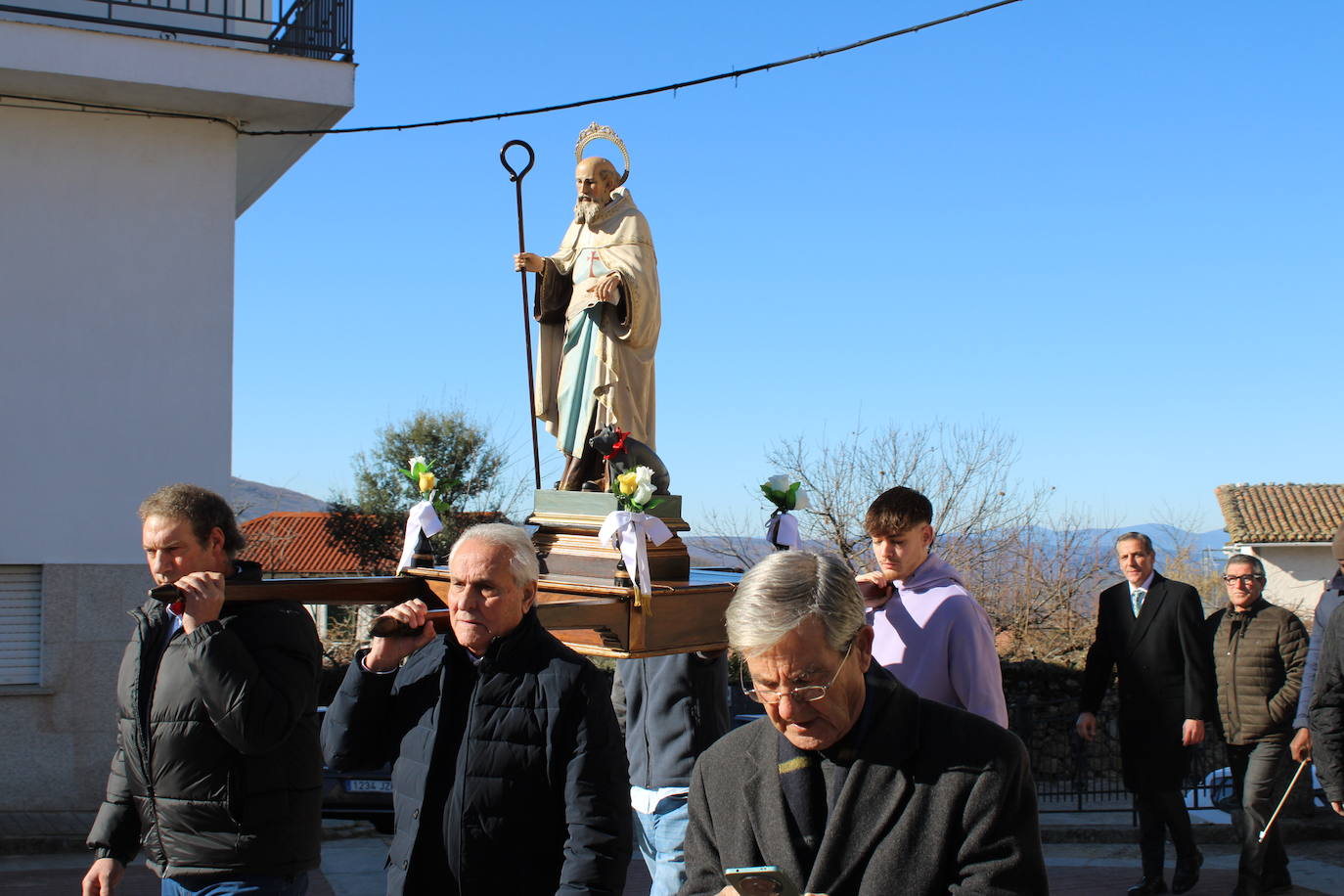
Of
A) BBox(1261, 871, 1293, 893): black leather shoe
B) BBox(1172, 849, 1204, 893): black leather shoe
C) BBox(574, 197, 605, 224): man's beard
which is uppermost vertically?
BBox(574, 197, 605, 224): man's beard

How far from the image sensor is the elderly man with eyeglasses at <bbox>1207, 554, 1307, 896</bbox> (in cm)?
687

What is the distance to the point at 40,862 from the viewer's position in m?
8.46

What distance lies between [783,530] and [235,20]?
6352mm

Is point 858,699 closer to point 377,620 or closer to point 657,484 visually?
point 377,620

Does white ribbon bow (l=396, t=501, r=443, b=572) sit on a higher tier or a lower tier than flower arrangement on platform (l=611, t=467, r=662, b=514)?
lower

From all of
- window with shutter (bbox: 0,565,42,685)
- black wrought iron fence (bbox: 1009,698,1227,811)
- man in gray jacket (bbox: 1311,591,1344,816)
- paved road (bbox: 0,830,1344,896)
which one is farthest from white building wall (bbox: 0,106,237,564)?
man in gray jacket (bbox: 1311,591,1344,816)

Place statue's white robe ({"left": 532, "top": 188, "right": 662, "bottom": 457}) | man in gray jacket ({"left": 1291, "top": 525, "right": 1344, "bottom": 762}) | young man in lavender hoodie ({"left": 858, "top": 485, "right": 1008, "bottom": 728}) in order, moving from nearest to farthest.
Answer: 1. young man in lavender hoodie ({"left": 858, "top": 485, "right": 1008, "bottom": 728})
2. statue's white robe ({"left": 532, "top": 188, "right": 662, "bottom": 457})
3. man in gray jacket ({"left": 1291, "top": 525, "right": 1344, "bottom": 762})

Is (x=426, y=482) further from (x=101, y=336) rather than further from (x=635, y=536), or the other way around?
(x=101, y=336)

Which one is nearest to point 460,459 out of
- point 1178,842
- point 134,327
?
point 134,327

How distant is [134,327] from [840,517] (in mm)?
10010

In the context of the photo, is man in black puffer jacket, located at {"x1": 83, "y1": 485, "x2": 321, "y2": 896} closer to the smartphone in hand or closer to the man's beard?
the smartphone in hand

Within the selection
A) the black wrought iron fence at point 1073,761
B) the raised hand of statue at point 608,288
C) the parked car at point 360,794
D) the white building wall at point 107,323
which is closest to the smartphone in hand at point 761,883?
the raised hand of statue at point 608,288

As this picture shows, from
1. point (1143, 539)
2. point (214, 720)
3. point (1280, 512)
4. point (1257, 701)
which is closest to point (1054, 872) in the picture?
point (1257, 701)

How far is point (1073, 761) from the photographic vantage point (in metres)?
11.5
